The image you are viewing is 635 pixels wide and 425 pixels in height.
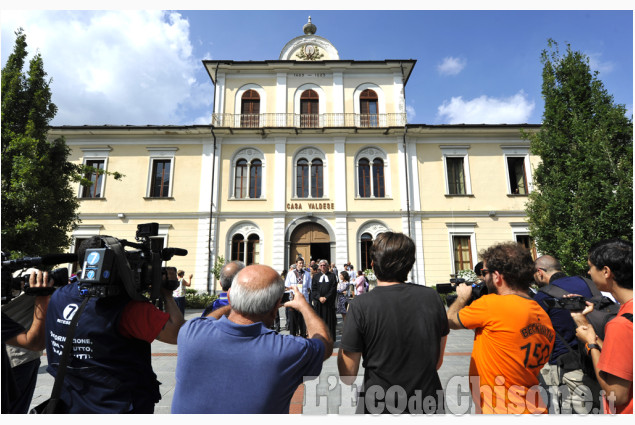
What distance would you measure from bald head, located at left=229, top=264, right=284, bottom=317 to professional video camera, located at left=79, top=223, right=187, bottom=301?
639mm

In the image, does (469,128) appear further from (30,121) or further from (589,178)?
(30,121)

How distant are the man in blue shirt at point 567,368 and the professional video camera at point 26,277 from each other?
349 centimetres

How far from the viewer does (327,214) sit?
1648cm

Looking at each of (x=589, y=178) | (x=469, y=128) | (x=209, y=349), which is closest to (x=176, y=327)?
(x=209, y=349)

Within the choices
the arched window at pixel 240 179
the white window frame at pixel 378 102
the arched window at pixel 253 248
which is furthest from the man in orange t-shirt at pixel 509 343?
the white window frame at pixel 378 102

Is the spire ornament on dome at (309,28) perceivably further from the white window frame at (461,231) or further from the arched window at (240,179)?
the white window frame at (461,231)

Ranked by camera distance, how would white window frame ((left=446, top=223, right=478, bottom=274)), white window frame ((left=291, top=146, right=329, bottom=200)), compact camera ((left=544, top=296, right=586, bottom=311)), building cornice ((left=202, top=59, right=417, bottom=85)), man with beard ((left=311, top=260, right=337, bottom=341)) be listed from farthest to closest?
building cornice ((left=202, top=59, right=417, bottom=85)) → white window frame ((left=291, top=146, right=329, bottom=200)) → white window frame ((left=446, top=223, right=478, bottom=274)) → man with beard ((left=311, top=260, right=337, bottom=341)) → compact camera ((left=544, top=296, right=586, bottom=311))

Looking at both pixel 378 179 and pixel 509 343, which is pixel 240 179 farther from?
pixel 509 343

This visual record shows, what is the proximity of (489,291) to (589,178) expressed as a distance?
41.1 feet

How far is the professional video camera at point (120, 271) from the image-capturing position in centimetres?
178

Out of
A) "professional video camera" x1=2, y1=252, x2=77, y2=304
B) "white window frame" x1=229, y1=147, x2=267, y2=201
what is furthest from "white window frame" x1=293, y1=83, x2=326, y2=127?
"professional video camera" x1=2, y1=252, x2=77, y2=304

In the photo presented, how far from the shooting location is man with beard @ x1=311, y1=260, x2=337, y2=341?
7195 millimetres

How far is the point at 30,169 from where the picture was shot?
8586 mm

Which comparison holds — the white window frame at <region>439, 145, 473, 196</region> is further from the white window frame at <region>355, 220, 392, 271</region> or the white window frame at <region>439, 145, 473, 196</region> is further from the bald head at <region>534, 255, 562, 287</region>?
the bald head at <region>534, 255, 562, 287</region>
